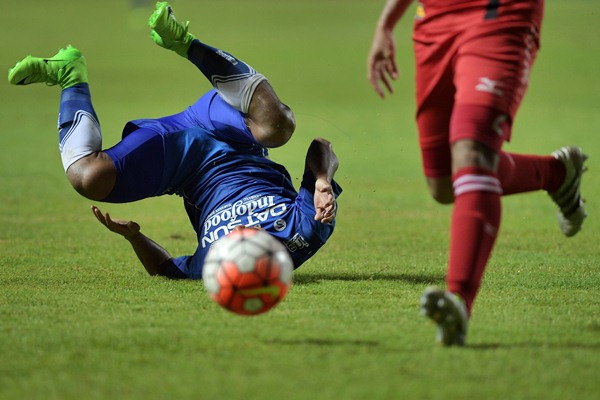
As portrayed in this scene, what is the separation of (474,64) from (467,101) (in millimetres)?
207

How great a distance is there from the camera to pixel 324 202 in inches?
262

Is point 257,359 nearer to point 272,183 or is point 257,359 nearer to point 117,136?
point 272,183

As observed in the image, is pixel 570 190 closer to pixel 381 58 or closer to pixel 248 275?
pixel 381 58

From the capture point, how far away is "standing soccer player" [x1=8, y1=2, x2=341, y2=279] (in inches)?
270

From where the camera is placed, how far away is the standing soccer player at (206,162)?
6.87m

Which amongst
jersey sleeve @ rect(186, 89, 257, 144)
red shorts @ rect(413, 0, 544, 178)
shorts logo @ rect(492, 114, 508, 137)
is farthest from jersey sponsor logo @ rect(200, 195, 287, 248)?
shorts logo @ rect(492, 114, 508, 137)

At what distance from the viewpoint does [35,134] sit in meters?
17.6

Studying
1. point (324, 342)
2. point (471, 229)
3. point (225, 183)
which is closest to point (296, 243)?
point (225, 183)

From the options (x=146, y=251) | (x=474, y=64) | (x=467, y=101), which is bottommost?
(x=146, y=251)

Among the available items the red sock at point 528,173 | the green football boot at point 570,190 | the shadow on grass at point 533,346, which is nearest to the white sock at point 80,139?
the red sock at point 528,173

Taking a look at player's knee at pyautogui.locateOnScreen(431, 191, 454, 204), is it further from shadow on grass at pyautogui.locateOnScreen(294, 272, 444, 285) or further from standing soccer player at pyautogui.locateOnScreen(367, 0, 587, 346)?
shadow on grass at pyautogui.locateOnScreen(294, 272, 444, 285)

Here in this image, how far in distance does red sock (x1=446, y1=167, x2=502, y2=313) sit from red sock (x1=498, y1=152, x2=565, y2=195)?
64 centimetres

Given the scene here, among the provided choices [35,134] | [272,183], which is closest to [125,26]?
[35,134]

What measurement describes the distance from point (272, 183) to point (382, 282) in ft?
3.82
